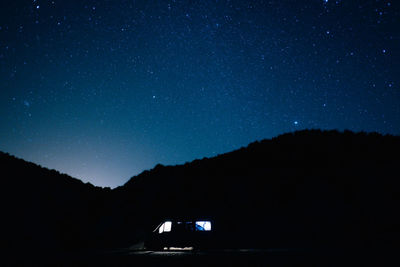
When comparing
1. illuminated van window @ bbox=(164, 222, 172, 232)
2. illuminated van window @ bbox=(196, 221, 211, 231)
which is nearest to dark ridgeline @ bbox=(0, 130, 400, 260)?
illuminated van window @ bbox=(196, 221, 211, 231)

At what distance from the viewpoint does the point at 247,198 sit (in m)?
29.0

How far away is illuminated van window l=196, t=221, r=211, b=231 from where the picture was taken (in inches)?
534

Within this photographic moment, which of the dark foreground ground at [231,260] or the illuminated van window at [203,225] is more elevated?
the illuminated van window at [203,225]

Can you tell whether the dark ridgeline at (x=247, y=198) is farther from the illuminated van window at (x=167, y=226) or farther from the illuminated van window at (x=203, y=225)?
the illuminated van window at (x=167, y=226)

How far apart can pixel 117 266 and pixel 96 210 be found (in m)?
32.5

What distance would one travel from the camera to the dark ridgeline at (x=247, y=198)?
24.1 metres

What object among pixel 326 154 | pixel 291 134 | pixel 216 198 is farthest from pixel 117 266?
pixel 291 134

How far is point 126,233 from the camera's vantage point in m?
29.9

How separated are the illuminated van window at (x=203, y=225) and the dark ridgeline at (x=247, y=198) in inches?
267

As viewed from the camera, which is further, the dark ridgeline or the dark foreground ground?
the dark ridgeline

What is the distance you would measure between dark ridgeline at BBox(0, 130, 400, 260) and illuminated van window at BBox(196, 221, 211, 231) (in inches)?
267

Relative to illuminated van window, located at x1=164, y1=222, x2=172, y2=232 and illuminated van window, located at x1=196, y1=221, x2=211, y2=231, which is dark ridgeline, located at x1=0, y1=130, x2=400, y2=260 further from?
illuminated van window, located at x1=164, y1=222, x2=172, y2=232

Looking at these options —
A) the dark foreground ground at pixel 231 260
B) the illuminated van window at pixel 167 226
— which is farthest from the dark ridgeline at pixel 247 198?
the dark foreground ground at pixel 231 260

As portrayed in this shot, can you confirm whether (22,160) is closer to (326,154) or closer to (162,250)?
(162,250)
